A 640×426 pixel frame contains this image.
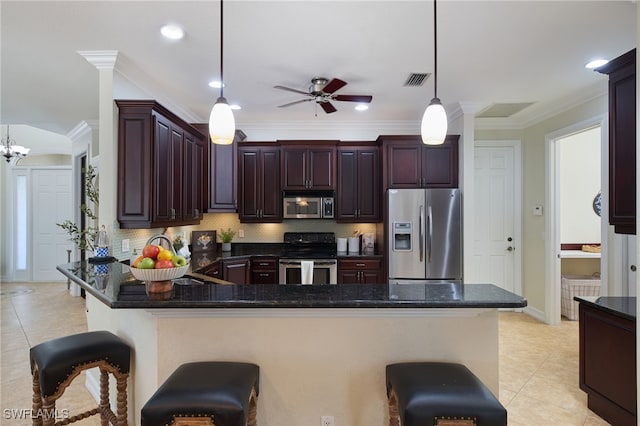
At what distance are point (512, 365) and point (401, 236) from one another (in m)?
1.74

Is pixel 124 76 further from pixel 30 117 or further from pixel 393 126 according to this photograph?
pixel 393 126

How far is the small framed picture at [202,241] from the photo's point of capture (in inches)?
180

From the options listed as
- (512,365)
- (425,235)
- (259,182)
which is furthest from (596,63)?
(259,182)

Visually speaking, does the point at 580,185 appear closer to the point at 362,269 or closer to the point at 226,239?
the point at 362,269

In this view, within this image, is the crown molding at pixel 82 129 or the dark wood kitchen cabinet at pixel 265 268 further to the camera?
the crown molding at pixel 82 129

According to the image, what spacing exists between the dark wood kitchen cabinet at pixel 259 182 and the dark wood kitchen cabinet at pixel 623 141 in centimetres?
351

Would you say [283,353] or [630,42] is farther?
[630,42]

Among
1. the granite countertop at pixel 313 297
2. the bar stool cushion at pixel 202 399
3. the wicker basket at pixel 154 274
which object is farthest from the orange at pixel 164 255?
the bar stool cushion at pixel 202 399

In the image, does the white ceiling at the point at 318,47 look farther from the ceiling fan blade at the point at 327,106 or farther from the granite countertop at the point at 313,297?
the granite countertop at the point at 313,297

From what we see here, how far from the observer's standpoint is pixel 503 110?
445cm

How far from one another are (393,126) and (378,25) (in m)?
2.59

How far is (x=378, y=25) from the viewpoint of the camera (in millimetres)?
2424

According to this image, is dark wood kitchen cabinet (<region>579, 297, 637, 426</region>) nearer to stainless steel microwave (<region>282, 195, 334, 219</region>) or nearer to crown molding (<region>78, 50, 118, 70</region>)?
stainless steel microwave (<region>282, 195, 334, 219</region>)

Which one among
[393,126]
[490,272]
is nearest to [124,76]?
[393,126]
